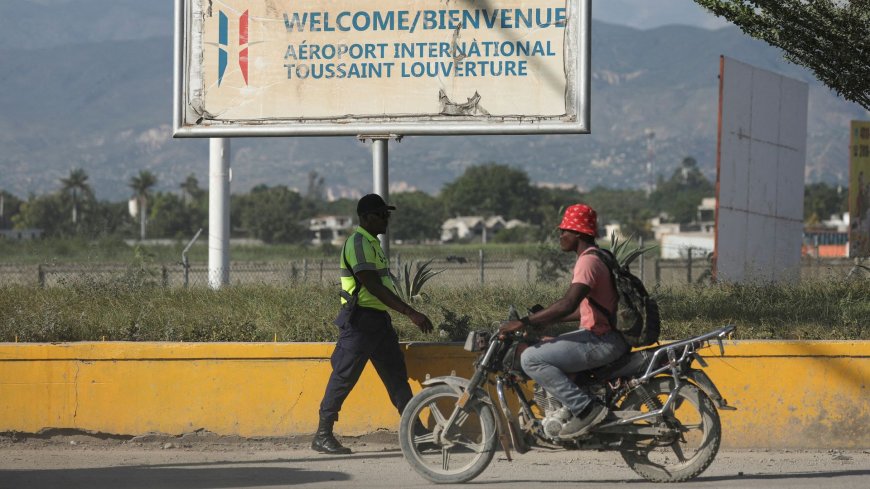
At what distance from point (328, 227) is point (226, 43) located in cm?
15479

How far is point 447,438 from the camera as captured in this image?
24.0 feet

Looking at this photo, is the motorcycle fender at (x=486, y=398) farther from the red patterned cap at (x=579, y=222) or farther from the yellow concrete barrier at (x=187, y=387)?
the yellow concrete barrier at (x=187, y=387)

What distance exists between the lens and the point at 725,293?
1131 centimetres

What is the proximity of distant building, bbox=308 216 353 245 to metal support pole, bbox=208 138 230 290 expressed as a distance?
413ft

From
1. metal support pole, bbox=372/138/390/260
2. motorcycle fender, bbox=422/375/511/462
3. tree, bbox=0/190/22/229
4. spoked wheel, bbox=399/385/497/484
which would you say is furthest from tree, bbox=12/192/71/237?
motorcycle fender, bbox=422/375/511/462

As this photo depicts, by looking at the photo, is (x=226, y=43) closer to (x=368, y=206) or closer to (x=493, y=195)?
(x=368, y=206)

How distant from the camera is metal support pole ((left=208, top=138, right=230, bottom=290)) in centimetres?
1820

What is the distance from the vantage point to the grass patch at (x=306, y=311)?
9.35 metres

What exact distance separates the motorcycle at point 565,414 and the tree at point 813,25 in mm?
4863

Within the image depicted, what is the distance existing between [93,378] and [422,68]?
4119 mm

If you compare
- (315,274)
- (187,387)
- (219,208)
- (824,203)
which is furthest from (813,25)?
(824,203)

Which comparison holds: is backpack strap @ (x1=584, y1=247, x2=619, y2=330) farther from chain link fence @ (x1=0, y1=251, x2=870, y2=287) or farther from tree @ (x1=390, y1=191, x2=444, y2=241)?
tree @ (x1=390, y1=191, x2=444, y2=241)

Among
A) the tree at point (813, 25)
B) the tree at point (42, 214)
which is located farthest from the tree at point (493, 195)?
the tree at point (813, 25)

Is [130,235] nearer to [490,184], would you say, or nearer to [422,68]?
[490,184]
